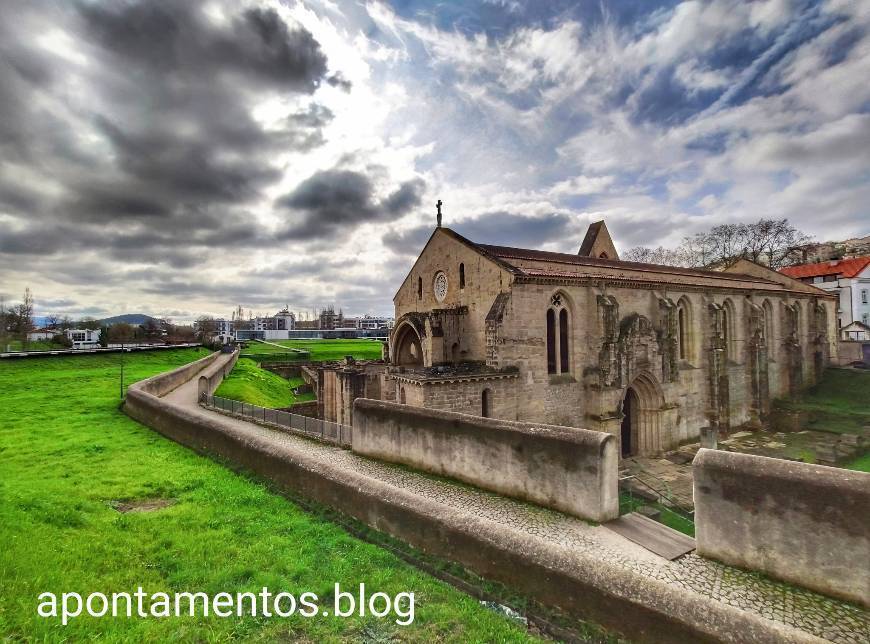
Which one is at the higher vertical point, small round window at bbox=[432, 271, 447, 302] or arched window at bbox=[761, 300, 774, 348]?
small round window at bbox=[432, 271, 447, 302]

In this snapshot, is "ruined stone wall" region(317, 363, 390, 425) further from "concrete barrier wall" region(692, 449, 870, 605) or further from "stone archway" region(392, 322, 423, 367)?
"concrete barrier wall" region(692, 449, 870, 605)

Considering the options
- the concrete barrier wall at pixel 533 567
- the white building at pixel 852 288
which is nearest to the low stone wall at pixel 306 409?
the concrete barrier wall at pixel 533 567

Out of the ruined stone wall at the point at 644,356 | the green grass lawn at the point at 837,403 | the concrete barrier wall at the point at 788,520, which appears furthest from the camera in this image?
the green grass lawn at the point at 837,403

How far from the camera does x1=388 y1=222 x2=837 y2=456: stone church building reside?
1878 centimetres

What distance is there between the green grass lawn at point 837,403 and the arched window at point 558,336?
18.9 m

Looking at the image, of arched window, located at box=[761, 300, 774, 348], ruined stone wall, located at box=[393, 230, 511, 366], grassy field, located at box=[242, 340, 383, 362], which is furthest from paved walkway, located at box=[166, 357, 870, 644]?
grassy field, located at box=[242, 340, 383, 362]

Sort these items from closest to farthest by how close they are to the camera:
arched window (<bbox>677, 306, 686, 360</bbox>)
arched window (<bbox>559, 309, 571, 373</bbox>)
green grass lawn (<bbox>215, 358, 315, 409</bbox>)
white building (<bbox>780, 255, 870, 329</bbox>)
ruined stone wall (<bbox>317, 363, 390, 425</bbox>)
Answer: arched window (<bbox>559, 309, 571, 373</bbox>), ruined stone wall (<bbox>317, 363, 390, 425</bbox>), arched window (<bbox>677, 306, 686, 360</bbox>), green grass lawn (<bbox>215, 358, 315, 409</bbox>), white building (<bbox>780, 255, 870, 329</bbox>)

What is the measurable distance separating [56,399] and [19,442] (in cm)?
1074

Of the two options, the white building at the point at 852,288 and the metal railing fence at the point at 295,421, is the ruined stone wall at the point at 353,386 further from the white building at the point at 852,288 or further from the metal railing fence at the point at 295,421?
the white building at the point at 852,288

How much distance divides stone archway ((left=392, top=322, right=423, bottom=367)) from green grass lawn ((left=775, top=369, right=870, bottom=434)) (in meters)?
26.0

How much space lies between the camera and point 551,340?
20828mm

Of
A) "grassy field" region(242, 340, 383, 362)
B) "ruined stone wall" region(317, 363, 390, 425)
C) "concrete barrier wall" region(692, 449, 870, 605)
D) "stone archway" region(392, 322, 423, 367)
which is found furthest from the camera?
"grassy field" region(242, 340, 383, 362)

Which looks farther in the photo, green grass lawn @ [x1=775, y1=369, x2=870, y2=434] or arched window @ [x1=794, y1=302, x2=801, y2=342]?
arched window @ [x1=794, y1=302, x2=801, y2=342]

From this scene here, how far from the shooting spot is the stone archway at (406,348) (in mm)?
22023
